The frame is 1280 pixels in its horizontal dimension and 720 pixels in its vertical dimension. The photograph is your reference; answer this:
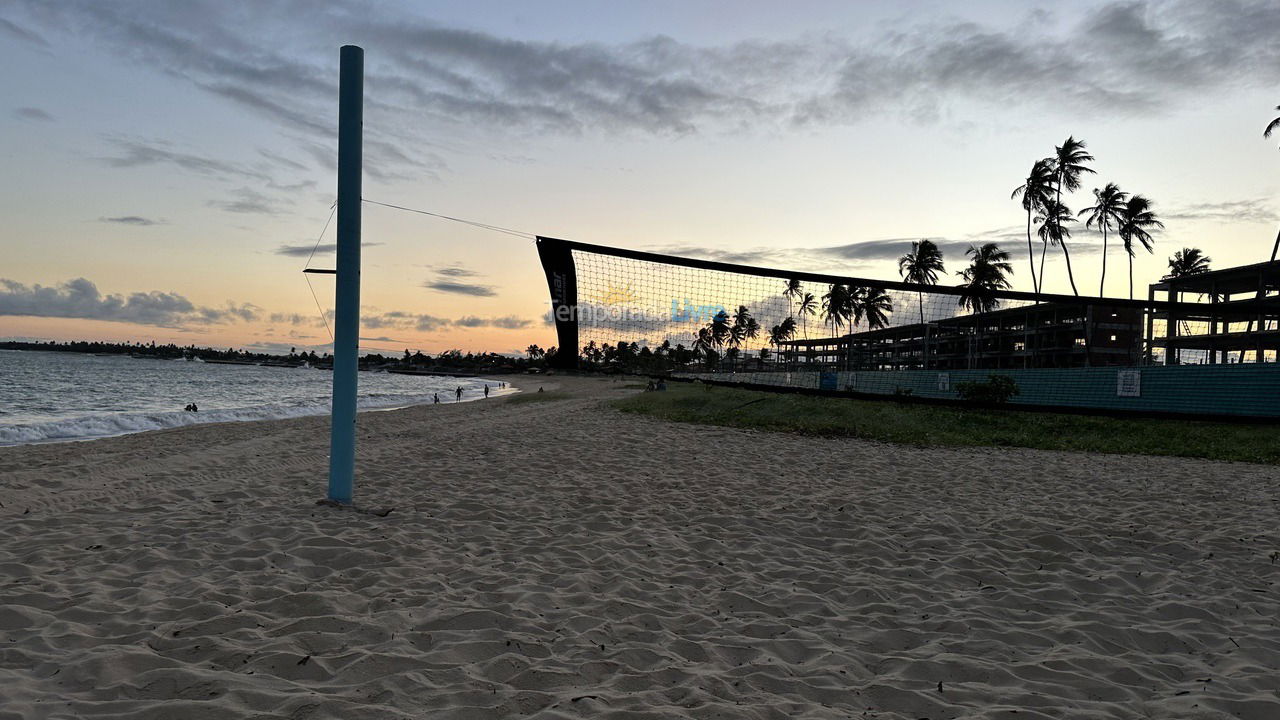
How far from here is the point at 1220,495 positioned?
7469mm

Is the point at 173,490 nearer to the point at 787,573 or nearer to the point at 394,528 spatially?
the point at 394,528

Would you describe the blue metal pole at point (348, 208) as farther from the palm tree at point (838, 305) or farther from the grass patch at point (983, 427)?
the palm tree at point (838, 305)

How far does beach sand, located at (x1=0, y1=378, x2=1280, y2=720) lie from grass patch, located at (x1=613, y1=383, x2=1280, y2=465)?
524 cm

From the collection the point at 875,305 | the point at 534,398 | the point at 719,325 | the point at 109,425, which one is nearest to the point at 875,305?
the point at 875,305

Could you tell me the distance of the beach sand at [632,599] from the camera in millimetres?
2754

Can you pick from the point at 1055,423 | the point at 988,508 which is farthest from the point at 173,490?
the point at 1055,423

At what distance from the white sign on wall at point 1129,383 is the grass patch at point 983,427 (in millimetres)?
3890

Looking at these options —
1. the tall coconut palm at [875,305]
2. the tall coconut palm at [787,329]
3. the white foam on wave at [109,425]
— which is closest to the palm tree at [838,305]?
the tall coconut palm at [875,305]

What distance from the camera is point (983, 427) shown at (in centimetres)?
1498

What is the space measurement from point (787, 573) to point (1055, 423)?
14114mm

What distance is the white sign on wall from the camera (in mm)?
19516


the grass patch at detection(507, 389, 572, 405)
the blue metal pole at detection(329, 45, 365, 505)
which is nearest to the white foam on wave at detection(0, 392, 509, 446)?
the grass patch at detection(507, 389, 572, 405)

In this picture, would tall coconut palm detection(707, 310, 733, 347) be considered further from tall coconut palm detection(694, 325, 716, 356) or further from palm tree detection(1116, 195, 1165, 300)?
palm tree detection(1116, 195, 1165, 300)

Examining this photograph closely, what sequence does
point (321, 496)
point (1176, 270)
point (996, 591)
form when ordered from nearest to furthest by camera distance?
1. point (996, 591)
2. point (321, 496)
3. point (1176, 270)
